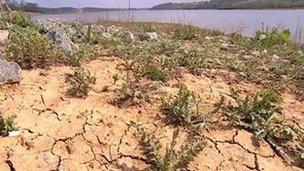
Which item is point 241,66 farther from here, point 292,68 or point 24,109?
point 24,109

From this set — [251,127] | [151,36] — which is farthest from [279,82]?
[151,36]

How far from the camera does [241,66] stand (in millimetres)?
5848

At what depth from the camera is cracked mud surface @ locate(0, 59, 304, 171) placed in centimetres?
349

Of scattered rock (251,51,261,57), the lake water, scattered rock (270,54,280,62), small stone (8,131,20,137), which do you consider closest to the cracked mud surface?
small stone (8,131,20,137)

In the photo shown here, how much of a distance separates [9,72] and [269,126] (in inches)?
112

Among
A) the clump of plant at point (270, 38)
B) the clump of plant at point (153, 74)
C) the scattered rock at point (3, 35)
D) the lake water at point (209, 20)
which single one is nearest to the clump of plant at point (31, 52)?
the scattered rock at point (3, 35)

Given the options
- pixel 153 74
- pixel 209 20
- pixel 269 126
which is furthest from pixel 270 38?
pixel 209 20

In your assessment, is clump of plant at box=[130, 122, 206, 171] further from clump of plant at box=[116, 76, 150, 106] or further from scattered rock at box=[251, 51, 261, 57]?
scattered rock at box=[251, 51, 261, 57]

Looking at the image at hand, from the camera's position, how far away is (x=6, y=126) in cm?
368

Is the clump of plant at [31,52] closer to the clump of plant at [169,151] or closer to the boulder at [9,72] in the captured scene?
the boulder at [9,72]

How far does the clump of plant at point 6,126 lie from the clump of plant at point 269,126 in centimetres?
212

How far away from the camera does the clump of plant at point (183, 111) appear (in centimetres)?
398

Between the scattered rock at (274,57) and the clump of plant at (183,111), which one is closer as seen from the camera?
the clump of plant at (183,111)

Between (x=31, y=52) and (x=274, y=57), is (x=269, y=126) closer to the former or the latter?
(x=31, y=52)
